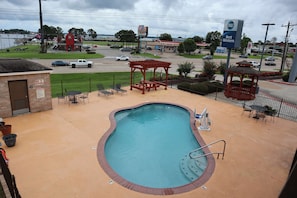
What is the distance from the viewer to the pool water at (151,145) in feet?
29.1

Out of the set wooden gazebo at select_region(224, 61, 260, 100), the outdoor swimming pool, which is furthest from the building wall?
wooden gazebo at select_region(224, 61, 260, 100)

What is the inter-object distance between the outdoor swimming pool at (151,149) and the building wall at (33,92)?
4823 millimetres

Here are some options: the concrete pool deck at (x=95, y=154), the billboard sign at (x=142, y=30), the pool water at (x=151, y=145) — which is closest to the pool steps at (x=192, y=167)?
the pool water at (x=151, y=145)

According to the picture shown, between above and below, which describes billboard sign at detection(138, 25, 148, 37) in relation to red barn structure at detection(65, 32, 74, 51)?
above

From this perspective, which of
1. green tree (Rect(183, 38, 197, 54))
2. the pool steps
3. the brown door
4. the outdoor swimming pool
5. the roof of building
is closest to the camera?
the outdoor swimming pool

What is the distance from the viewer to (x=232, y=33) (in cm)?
2230

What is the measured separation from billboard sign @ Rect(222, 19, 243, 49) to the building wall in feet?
59.0

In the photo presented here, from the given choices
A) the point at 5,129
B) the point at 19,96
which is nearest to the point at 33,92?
the point at 19,96

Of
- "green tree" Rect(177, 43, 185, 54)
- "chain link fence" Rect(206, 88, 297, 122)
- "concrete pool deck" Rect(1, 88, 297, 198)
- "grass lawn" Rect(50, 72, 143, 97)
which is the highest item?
"green tree" Rect(177, 43, 185, 54)

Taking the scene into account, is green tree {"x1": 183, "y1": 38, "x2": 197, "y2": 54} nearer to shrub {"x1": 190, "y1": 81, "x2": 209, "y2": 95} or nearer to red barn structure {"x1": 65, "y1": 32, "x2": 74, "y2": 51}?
red barn structure {"x1": 65, "y1": 32, "x2": 74, "y2": 51}

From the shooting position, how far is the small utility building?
1290 cm

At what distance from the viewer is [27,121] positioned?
511 inches

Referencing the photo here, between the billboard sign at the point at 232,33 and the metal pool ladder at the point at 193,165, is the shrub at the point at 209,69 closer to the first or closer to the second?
the billboard sign at the point at 232,33

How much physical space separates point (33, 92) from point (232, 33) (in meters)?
19.4
